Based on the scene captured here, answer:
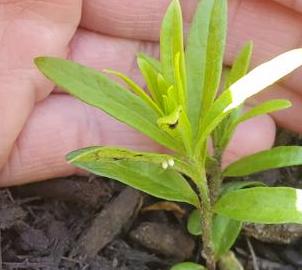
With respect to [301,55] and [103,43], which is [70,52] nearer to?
[103,43]

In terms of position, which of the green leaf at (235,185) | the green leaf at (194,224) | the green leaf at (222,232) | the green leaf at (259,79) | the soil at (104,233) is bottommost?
the soil at (104,233)

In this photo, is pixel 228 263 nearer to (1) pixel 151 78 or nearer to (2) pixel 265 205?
(2) pixel 265 205

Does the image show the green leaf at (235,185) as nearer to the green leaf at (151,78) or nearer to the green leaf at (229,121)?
the green leaf at (229,121)

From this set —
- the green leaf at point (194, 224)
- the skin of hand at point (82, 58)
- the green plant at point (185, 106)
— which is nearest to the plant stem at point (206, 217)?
the green plant at point (185, 106)

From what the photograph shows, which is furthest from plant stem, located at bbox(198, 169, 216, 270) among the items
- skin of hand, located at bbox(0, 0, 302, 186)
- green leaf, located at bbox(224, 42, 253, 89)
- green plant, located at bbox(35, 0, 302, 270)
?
skin of hand, located at bbox(0, 0, 302, 186)

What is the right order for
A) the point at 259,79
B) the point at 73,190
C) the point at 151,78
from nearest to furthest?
the point at 259,79
the point at 151,78
the point at 73,190

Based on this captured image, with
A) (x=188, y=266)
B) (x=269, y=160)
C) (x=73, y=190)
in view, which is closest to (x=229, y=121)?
(x=269, y=160)

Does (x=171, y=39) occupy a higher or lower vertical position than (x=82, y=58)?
higher
